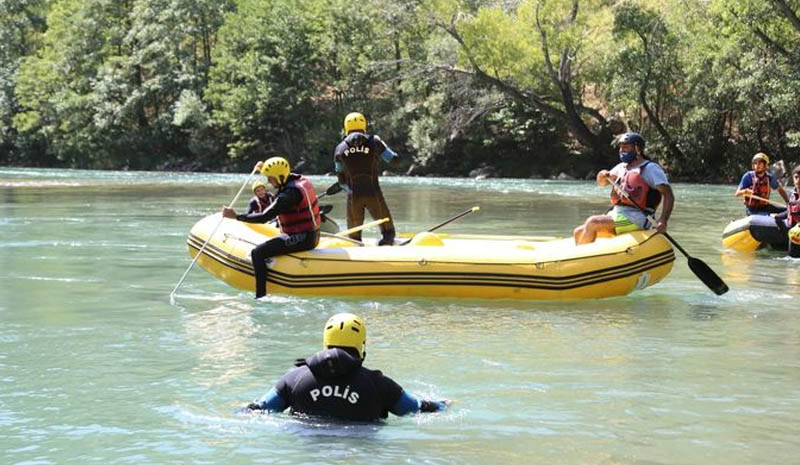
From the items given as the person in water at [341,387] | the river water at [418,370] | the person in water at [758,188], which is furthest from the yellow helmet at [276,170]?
the person in water at [758,188]

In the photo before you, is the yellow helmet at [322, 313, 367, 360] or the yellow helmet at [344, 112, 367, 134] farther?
the yellow helmet at [344, 112, 367, 134]

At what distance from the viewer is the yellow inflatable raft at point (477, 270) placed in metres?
8.12

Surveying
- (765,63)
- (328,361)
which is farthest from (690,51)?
(328,361)

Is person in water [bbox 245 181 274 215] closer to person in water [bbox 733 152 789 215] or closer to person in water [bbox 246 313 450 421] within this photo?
person in water [bbox 246 313 450 421]

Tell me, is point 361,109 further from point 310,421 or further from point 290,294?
point 310,421

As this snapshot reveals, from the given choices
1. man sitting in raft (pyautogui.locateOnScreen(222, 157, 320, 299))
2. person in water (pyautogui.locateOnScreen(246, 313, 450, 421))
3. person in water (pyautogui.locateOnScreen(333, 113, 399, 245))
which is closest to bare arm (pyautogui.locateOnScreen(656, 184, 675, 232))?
person in water (pyautogui.locateOnScreen(333, 113, 399, 245))

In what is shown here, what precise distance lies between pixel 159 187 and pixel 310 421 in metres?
24.1

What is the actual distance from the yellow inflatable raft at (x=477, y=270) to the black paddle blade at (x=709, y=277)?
0.35 meters

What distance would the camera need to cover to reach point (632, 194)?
27.3 ft

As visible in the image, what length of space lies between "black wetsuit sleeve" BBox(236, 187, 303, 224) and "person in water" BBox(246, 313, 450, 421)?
3.62 meters

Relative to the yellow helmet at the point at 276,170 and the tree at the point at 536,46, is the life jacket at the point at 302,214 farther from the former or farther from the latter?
the tree at the point at 536,46

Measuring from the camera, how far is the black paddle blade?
848 centimetres

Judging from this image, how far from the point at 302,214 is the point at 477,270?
1498 millimetres

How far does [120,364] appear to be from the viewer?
6121 mm
